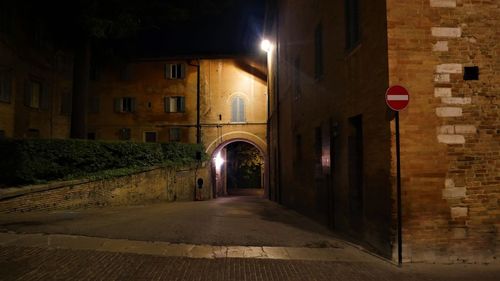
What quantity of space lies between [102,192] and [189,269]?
31.3 feet

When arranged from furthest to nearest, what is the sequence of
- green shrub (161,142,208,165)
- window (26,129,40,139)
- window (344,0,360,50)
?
window (26,129,40,139)
green shrub (161,142,208,165)
window (344,0,360,50)

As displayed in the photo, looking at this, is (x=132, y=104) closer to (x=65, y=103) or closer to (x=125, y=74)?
(x=125, y=74)

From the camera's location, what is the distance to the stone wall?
1129cm

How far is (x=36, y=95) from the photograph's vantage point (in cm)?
2473

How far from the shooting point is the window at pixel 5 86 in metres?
21.3

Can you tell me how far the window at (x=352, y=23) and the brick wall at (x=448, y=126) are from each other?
165cm

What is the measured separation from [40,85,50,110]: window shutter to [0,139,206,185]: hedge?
10.3 meters

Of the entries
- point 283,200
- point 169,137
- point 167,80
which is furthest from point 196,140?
point 283,200

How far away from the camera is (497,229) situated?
6.95 m

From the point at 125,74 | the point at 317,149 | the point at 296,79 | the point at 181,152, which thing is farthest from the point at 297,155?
the point at 125,74

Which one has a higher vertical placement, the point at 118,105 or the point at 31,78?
the point at 31,78

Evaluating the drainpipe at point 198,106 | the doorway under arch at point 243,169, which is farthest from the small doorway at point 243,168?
the drainpipe at point 198,106

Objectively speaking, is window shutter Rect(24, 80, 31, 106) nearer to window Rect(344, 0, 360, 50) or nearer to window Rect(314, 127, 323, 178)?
window Rect(314, 127, 323, 178)

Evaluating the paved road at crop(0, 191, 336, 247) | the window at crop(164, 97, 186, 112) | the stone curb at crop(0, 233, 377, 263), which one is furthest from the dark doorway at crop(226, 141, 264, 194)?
the stone curb at crop(0, 233, 377, 263)
